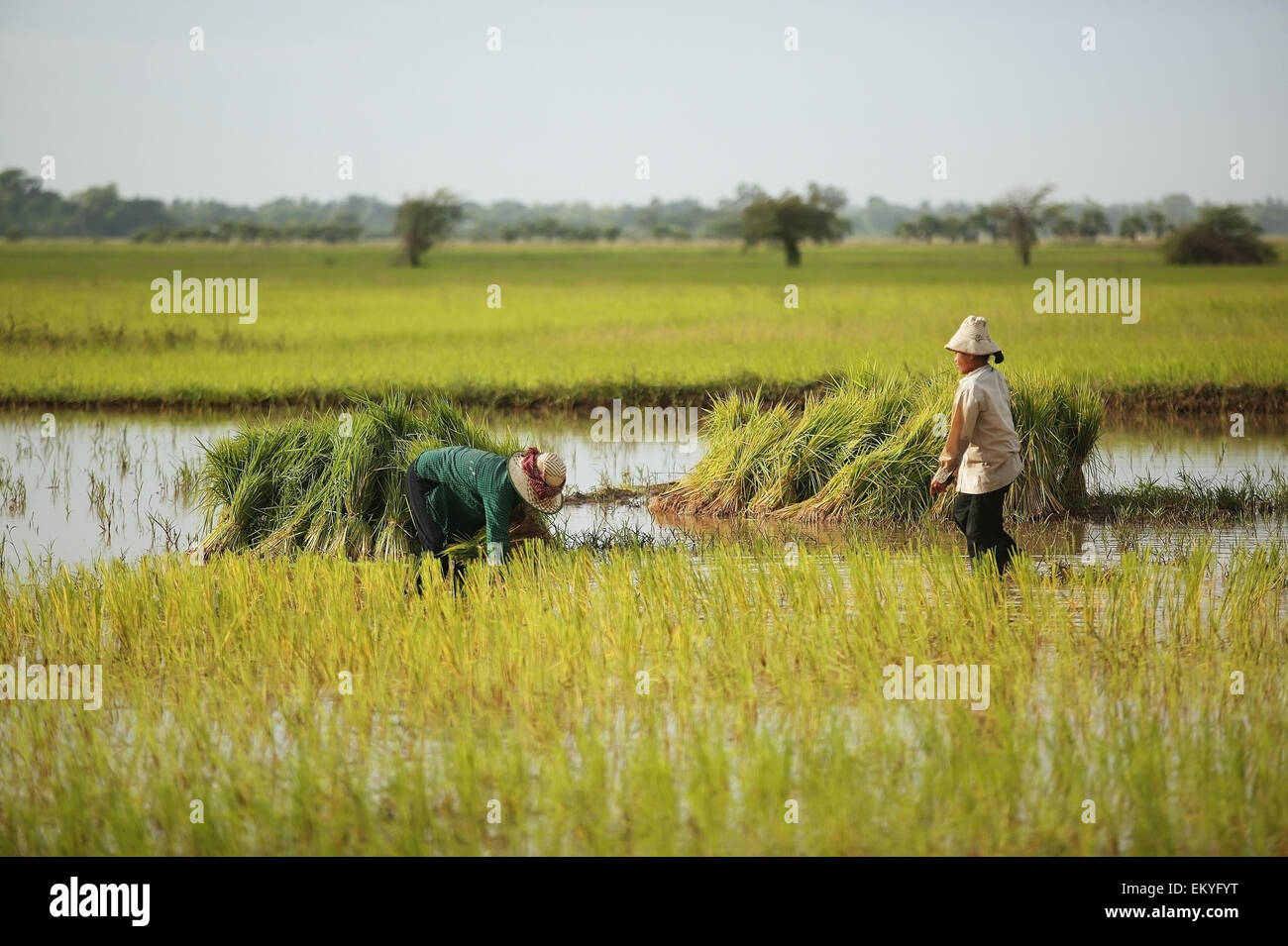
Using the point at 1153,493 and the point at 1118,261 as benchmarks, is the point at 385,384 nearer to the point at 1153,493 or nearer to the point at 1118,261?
the point at 1153,493

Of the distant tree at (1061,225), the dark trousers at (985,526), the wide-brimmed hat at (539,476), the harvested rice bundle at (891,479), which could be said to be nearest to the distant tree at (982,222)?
the distant tree at (1061,225)

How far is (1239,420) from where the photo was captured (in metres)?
12.3

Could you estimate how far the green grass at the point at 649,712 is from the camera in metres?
3.99

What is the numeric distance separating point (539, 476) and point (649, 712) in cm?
110

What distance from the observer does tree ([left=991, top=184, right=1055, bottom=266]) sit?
57094mm

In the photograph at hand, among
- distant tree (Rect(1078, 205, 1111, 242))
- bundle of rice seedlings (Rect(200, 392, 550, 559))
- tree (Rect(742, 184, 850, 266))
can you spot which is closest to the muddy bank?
bundle of rice seedlings (Rect(200, 392, 550, 559))

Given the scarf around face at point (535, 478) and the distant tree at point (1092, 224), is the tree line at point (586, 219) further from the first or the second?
the scarf around face at point (535, 478)

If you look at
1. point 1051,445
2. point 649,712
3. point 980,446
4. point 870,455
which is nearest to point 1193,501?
point 1051,445

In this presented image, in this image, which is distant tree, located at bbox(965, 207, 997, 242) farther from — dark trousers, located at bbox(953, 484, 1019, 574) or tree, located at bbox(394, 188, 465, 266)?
dark trousers, located at bbox(953, 484, 1019, 574)

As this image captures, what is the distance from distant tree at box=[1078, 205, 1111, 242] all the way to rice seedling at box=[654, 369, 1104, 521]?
66708 millimetres

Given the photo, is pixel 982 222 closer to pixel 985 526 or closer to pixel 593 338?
pixel 593 338

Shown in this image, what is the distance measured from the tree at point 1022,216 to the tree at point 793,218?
707cm
